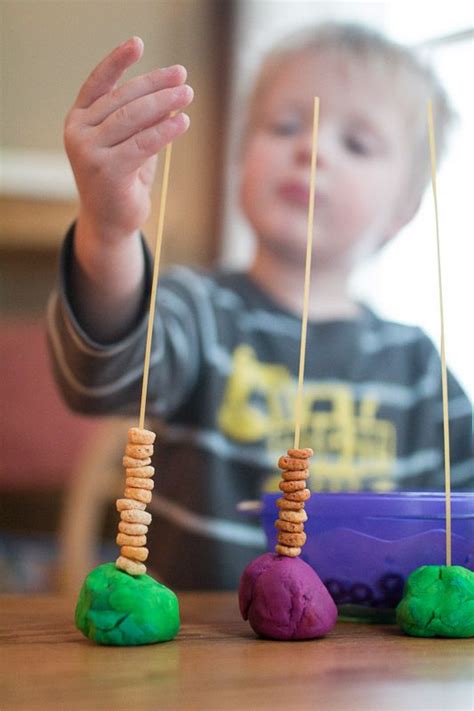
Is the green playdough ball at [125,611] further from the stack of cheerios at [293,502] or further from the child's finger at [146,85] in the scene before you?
the child's finger at [146,85]

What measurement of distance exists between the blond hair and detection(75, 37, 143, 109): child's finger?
29.0 inches

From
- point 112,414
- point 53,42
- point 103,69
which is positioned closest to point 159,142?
point 103,69

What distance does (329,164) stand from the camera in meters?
1.11

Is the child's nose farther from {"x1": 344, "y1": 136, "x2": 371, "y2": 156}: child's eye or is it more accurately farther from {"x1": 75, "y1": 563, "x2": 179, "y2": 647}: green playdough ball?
{"x1": 75, "y1": 563, "x2": 179, "y2": 647}: green playdough ball

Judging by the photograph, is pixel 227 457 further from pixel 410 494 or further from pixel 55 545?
pixel 55 545

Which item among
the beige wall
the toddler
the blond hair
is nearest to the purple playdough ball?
the toddler

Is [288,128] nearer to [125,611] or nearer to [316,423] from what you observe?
[316,423]

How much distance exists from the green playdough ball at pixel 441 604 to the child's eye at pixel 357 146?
0.75m

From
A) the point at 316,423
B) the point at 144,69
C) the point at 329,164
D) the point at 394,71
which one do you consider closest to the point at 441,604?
the point at 316,423

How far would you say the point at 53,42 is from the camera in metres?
1.88

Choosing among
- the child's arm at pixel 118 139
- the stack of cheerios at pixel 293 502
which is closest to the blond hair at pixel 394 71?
the child's arm at pixel 118 139

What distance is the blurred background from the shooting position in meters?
1.72

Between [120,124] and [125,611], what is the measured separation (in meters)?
0.28

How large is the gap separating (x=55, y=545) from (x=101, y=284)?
1.18 meters
